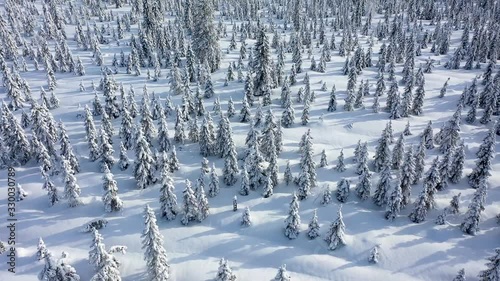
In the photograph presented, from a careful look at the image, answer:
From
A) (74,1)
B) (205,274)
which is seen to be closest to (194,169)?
(205,274)

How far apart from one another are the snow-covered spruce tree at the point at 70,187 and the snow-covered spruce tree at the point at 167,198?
12.3 meters

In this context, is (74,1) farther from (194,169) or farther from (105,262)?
(105,262)

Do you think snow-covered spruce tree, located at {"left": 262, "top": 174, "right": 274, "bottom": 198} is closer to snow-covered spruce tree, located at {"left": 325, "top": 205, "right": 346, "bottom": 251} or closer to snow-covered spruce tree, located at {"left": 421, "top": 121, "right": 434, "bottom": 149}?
snow-covered spruce tree, located at {"left": 325, "top": 205, "right": 346, "bottom": 251}

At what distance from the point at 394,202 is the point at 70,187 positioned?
42.0 m

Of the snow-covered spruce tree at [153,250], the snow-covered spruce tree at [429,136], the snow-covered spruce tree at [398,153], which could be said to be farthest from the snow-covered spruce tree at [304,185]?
the snow-covered spruce tree at [429,136]

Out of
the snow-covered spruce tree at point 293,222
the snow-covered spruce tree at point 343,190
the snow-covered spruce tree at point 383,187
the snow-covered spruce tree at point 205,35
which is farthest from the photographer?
the snow-covered spruce tree at point 205,35

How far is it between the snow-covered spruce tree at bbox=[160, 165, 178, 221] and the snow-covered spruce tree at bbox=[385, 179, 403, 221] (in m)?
27.2

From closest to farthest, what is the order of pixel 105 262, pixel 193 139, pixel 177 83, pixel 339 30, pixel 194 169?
pixel 105 262
pixel 194 169
pixel 193 139
pixel 177 83
pixel 339 30

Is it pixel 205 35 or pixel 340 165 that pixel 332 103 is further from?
pixel 205 35

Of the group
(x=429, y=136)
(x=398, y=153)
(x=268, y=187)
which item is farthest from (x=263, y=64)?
(x=429, y=136)

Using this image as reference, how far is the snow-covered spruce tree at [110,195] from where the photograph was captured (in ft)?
136

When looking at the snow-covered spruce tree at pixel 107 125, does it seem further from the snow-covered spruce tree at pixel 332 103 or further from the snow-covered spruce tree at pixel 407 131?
the snow-covered spruce tree at pixel 407 131

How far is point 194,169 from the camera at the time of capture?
49312 millimetres

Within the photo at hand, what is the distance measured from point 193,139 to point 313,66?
141ft
